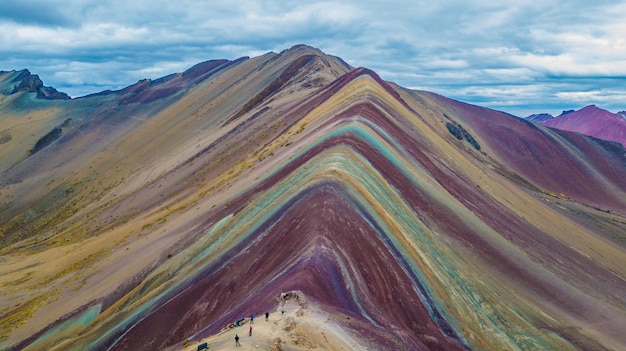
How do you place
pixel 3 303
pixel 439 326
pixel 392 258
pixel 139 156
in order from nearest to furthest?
1. pixel 439 326
2. pixel 392 258
3. pixel 3 303
4. pixel 139 156

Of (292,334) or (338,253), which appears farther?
(338,253)

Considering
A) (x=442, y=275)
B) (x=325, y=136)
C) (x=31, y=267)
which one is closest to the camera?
(x=442, y=275)


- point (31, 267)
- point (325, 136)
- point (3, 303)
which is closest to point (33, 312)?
point (3, 303)

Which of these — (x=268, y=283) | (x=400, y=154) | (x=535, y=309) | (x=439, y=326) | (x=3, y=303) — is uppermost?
(x=400, y=154)

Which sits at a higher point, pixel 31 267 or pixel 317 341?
pixel 317 341

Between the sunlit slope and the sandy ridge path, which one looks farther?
the sunlit slope

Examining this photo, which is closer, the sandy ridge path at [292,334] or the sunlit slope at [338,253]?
the sandy ridge path at [292,334]

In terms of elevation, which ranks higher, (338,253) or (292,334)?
(338,253)

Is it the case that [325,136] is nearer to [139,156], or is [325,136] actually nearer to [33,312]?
[33,312]
